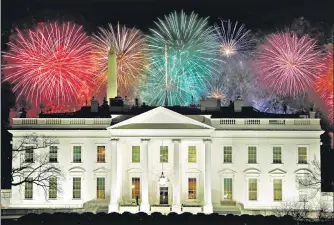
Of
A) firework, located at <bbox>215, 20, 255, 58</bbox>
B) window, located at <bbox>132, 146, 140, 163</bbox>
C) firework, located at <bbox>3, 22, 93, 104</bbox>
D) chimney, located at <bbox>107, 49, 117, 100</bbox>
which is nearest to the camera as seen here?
window, located at <bbox>132, 146, 140, 163</bbox>

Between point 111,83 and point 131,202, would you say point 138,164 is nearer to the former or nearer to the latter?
point 131,202

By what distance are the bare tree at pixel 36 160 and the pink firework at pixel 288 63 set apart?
758 inches

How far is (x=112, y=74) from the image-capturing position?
65.8 meters

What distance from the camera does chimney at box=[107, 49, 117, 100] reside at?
65.2 meters

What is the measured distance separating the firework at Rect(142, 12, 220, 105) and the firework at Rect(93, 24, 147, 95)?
1254 mm

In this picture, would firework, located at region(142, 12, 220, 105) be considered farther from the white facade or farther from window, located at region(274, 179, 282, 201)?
window, located at region(274, 179, 282, 201)

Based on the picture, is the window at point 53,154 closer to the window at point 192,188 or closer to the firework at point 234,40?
the window at point 192,188

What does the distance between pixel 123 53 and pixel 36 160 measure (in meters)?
14.5

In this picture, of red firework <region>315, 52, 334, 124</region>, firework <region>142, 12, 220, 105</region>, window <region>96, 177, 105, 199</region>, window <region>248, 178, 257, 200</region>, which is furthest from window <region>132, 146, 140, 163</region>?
red firework <region>315, 52, 334, 124</region>

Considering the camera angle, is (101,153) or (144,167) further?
(101,153)

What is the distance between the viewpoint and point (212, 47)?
69750 mm

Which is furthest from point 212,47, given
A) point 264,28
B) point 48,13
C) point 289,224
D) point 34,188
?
point 289,224

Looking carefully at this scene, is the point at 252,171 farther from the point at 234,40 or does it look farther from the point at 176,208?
the point at 234,40

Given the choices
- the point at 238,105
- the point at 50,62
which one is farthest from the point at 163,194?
the point at 50,62
